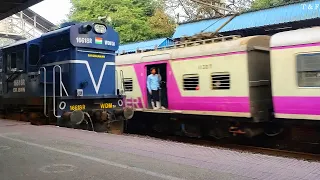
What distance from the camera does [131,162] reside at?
585 centimetres

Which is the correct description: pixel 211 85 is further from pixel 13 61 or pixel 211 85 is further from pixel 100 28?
pixel 13 61

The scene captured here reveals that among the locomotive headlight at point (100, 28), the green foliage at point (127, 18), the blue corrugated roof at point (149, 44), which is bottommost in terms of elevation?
the locomotive headlight at point (100, 28)

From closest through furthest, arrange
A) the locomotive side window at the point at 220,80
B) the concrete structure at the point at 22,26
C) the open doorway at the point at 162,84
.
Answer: the locomotive side window at the point at 220,80
the open doorway at the point at 162,84
the concrete structure at the point at 22,26

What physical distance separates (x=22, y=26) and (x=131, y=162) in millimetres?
26495

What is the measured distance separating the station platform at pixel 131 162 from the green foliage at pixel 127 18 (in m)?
19.2

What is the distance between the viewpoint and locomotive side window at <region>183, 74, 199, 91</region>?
11113mm

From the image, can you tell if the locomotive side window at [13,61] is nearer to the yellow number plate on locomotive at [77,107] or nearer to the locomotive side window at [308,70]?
the yellow number plate on locomotive at [77,107]

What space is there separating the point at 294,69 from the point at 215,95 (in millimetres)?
2474

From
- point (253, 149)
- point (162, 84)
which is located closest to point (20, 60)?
point (162, 84)

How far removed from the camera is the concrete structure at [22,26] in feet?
91.4

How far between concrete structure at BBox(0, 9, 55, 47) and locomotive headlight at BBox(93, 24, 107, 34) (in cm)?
1701

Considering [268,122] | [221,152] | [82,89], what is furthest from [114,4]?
[221,152]

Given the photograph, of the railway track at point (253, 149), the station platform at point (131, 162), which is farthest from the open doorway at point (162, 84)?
the station platform at point (131, 162)

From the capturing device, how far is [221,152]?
6.78 m
